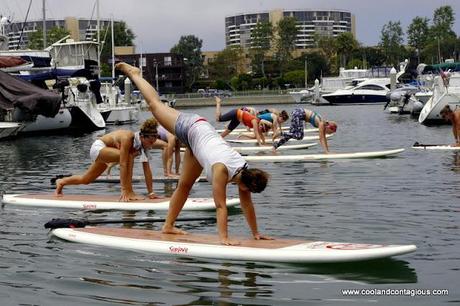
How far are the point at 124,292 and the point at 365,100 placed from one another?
257 ft

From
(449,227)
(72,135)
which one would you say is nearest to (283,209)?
(449,227)

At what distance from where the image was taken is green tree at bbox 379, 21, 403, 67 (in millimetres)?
130375

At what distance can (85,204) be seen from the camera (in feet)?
43.1

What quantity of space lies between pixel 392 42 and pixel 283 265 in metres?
127

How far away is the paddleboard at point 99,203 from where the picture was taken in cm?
1265

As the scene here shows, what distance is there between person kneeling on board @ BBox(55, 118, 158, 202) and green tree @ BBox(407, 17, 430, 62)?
122 m

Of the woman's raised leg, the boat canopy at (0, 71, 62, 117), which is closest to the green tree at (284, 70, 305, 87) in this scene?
the boat canopy at (0, 71, 62, 117)

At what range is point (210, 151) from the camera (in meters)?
9.06

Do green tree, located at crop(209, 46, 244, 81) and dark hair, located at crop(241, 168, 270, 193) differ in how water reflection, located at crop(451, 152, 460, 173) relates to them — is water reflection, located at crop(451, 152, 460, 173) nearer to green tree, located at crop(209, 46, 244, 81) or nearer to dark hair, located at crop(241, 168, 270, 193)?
dark hair, located at crop(241, 168, 270, 193)

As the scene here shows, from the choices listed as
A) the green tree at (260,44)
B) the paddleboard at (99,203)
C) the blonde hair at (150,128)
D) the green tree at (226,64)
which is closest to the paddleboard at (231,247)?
the paddleboard at (99,203)

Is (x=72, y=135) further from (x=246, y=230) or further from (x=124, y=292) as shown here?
(x=124, y=292)

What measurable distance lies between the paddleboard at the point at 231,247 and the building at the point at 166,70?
117 metres

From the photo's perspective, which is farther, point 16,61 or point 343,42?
point 343,42

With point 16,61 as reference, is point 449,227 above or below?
below
